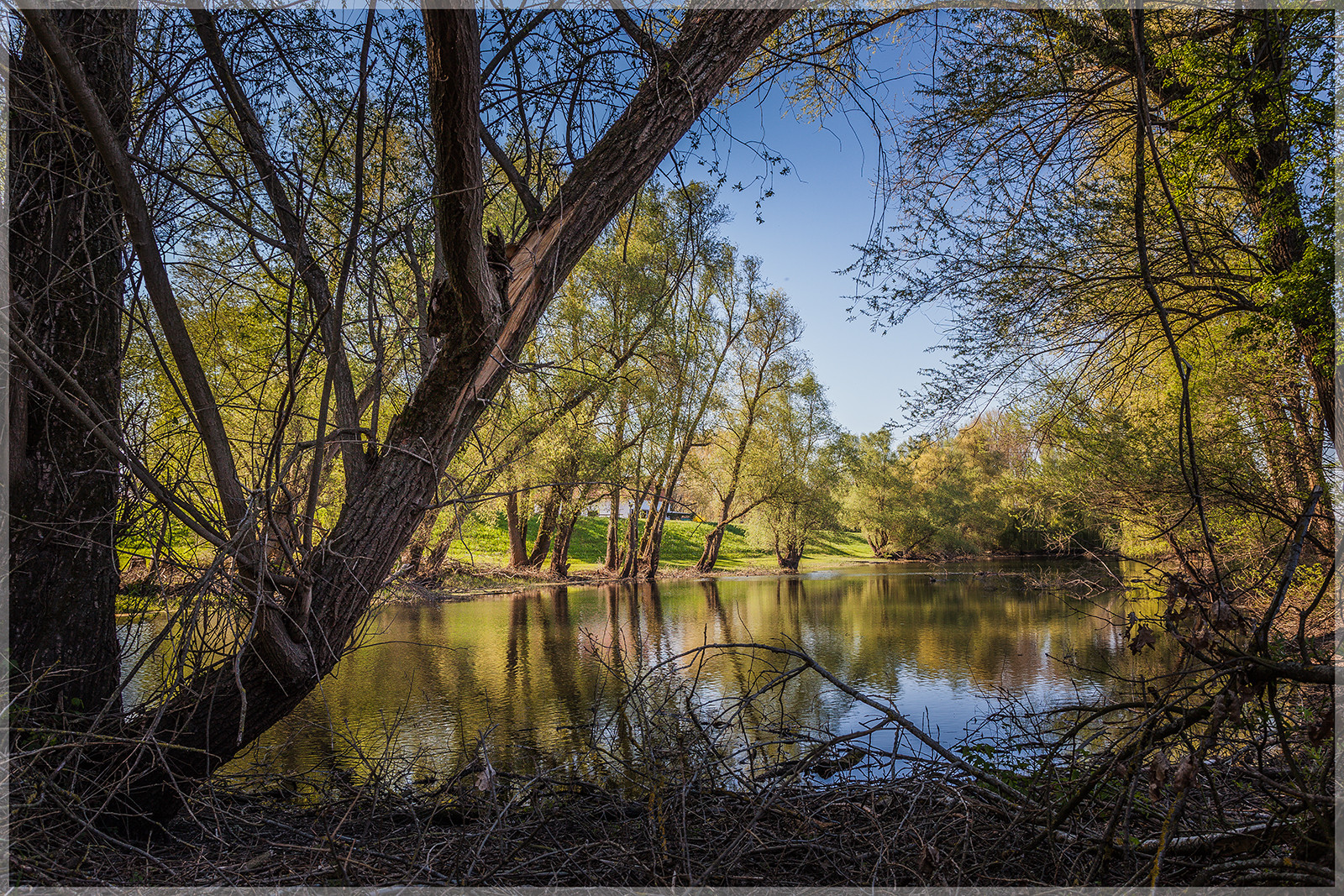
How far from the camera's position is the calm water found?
3.97 metres

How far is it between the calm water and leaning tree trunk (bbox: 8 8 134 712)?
94cm

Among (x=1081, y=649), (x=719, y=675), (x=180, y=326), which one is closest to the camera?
(x=180, y=326)

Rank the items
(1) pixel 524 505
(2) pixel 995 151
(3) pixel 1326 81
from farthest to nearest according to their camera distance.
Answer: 1. (1) pixel 524 505
2. (3) pixel 1326 81
3. (2) pixel 995 151

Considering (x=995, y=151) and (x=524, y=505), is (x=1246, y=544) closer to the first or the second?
(x=995, y=151)

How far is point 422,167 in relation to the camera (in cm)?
367

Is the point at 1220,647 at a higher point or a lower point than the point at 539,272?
lower

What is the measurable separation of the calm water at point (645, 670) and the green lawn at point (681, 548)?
8.16 meters

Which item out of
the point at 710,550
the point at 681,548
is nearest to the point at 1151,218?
the point at 710,550

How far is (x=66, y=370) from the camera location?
2.69 meters

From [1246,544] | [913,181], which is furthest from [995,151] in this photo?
[1246,544]

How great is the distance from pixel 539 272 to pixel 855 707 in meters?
5.06

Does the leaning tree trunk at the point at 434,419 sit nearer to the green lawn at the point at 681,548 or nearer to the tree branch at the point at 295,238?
the tree branch at the point at 295,238

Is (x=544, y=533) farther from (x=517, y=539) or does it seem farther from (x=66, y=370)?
(x=66, y=370)

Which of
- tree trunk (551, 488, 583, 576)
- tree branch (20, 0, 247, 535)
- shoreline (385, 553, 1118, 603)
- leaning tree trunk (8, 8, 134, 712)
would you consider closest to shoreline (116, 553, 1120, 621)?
shoreline (385, 553, 1118, 603)
